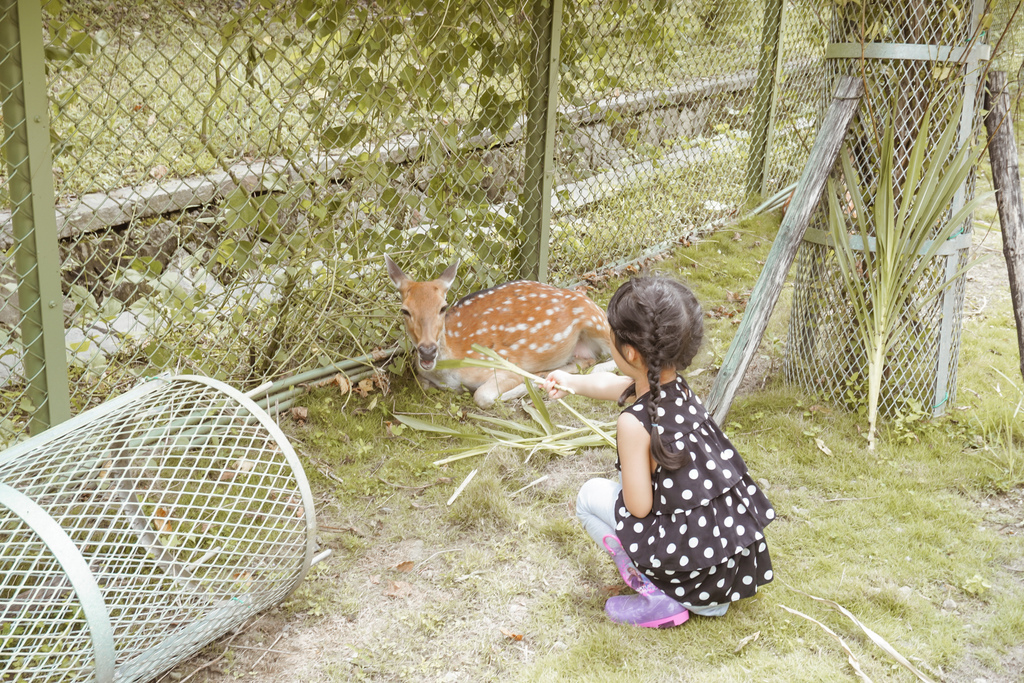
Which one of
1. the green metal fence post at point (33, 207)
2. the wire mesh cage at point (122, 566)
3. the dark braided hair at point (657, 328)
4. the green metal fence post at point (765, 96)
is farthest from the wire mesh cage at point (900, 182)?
the green metal fence post at point (765, 96)

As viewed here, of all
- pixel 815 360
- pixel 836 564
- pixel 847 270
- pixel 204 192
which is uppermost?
pixel 204 192

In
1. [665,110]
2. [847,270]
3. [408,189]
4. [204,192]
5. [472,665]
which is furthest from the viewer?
[665,110]

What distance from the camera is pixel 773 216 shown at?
8.50 m

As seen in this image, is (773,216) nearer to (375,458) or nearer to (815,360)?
(815,360)

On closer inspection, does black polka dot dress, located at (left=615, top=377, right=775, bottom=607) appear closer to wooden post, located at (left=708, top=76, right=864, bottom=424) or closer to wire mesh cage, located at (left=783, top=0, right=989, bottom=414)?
wooden post, located at (left=708, top=76, right=864, bottom=424)

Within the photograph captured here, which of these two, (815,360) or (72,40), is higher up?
(72,40)

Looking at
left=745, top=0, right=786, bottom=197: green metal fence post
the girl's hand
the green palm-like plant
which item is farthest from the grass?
left=745, top=0, right=786, bottom=197: green metal fence post

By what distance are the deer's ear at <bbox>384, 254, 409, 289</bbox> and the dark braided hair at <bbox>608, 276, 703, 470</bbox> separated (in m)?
1.96

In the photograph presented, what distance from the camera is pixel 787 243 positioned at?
441 cm

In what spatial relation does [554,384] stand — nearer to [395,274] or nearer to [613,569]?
[613,569]

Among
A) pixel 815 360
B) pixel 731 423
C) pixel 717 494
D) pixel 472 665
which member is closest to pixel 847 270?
pixel 815 360

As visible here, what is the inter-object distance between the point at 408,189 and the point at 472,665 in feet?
9.29

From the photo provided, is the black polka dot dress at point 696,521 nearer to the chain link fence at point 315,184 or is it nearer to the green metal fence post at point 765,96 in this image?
the chain link fence at point 315,184

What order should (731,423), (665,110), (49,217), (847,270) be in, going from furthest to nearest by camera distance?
1. (665,110)
2. (731,423)
3. (847,270)
4. (49,217)
